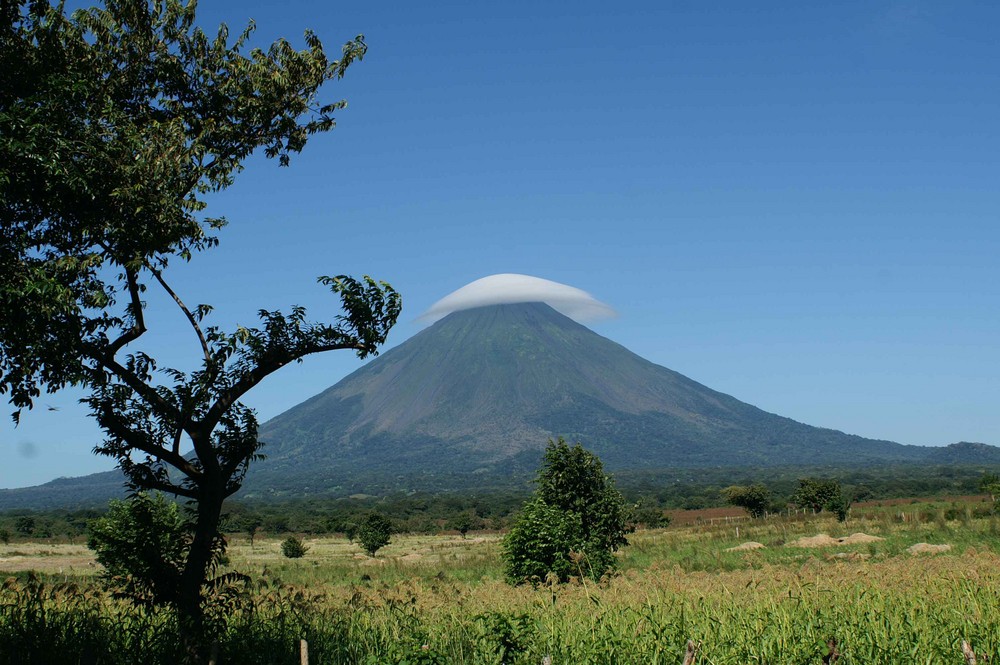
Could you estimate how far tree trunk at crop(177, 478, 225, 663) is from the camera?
8609 mm

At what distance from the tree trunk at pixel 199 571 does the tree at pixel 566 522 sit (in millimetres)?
10274

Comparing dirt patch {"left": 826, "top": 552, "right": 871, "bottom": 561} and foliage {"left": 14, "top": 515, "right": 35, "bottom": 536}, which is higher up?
dirt patch {"left": 826, "top": 552, "right": 871, "bottom": 561}

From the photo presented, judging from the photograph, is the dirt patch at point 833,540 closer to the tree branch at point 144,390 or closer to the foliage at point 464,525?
the tree branch at point 144,390

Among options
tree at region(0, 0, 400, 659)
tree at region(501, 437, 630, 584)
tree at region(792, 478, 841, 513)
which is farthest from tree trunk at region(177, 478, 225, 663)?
tree at region(792, 478, 841, 513)

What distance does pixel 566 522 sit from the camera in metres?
21.1

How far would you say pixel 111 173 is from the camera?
8.93 m

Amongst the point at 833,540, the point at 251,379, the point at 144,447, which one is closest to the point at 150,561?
the point at 144,447

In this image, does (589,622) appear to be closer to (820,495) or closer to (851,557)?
(851,557)

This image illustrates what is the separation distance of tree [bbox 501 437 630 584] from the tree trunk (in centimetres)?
1027

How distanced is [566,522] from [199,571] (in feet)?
43.6

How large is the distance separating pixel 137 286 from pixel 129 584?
3.78m

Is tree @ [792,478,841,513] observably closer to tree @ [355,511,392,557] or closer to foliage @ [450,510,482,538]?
tree @ [355,511,392,557]

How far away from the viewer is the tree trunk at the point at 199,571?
8609mm

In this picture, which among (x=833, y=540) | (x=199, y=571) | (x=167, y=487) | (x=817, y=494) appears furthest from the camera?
(x=817, y=494)
